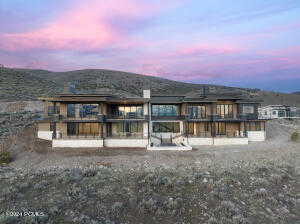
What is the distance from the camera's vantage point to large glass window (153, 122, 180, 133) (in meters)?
41.1

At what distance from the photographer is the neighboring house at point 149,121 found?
3588 centimetres

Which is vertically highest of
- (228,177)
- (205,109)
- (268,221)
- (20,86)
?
(20,86)

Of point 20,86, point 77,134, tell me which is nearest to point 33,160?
point 77,134

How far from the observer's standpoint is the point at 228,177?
2217 centimetres

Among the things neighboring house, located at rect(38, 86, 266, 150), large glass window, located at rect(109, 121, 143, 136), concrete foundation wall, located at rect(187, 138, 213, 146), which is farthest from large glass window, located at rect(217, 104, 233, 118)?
large glass window, located at rect(109, 121, 143, 136)

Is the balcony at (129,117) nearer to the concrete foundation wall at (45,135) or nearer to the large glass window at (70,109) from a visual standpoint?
the large glass window at (70,109)

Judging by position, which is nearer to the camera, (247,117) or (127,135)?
(127,135)

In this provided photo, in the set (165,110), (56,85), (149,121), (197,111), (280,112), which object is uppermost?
(56,85)

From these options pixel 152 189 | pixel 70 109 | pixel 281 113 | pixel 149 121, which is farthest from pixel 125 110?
pixel 281 113

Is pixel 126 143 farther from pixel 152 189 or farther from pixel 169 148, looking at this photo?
pixel 152 189

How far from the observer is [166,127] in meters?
41.1

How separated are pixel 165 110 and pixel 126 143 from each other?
32.7 feet

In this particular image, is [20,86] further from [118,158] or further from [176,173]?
[176,173]

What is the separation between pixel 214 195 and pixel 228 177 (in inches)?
162
